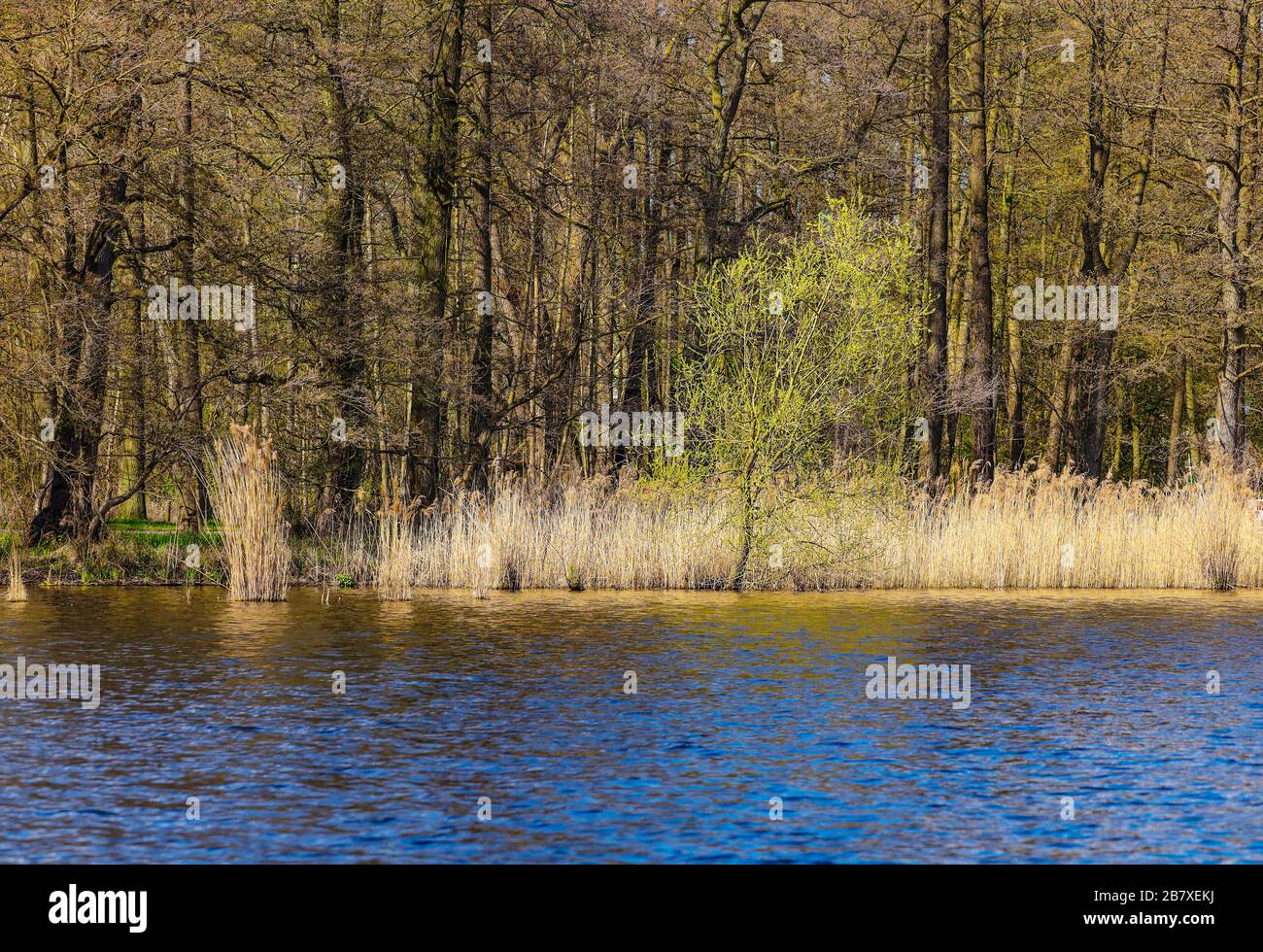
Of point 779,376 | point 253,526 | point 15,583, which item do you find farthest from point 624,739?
point 15,583

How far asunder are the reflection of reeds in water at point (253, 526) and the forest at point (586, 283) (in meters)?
0.09

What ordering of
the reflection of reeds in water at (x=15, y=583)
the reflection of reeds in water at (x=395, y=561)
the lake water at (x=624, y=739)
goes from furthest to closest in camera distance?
1. the reflection of reeds in water at (x=395, y=561)
2. the reflection of reeds in water at (x=15, y=583)
3. the lake water at (x=624, y=739)

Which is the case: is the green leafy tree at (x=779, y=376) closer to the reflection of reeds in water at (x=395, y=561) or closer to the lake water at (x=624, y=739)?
the lake water at (x=624, y=739)

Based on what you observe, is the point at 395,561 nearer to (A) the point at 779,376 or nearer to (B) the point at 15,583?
(B) the point at 15,583

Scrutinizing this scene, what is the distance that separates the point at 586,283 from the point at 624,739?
49.8 ft

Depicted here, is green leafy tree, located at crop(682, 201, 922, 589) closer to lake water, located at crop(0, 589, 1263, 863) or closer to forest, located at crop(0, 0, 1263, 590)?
forest, located at crop(0, 0, 1263, 590)

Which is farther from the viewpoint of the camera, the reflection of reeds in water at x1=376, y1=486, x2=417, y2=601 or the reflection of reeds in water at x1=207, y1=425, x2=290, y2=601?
the reflection of reeds in water at x1=376, y1=486, x2=417, y2=601

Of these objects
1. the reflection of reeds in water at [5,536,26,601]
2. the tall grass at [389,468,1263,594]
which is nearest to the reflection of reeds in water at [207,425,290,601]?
the tall grass at [389,468,1263,594]

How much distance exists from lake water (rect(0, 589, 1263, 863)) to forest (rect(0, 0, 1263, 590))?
286 centimetres

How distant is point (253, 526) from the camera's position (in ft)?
50.7

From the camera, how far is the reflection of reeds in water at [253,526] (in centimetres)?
1533

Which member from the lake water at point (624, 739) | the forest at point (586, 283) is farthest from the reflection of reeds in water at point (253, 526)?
the lake water at point (624, 739)

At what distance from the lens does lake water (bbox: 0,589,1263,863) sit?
6.64 meters
